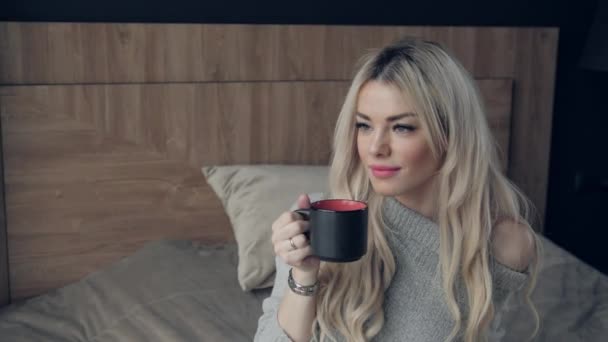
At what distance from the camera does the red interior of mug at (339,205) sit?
1146mm

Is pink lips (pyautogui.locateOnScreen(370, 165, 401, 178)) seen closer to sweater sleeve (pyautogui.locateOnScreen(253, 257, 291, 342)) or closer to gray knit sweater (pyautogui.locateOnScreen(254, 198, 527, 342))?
gray knit sweater (pyautogui.locateOnScreen(254, 198, 527, 342))

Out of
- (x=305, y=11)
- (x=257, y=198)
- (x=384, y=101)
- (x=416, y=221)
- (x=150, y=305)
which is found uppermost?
(x=305, y=11)

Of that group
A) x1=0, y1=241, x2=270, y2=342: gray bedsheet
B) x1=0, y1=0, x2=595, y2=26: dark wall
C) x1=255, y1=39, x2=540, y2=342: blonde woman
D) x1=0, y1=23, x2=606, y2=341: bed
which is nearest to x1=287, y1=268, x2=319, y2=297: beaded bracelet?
x1=255, y1=39, x2=540, y2=342: blonde woman

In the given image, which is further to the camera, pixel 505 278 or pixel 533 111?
pixel 533 111

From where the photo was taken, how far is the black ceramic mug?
3.57 feet

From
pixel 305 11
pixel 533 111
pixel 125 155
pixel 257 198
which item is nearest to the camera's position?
pixel 257 198

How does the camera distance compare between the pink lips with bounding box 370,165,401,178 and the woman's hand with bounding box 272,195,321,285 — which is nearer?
the woman's hand with bounding box 272,195,321,285

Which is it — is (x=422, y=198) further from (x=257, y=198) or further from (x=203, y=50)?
(x=203, y=50)

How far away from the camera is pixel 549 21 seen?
2838mm

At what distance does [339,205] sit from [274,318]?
0.30 metres

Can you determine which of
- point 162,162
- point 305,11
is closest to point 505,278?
point 162,162

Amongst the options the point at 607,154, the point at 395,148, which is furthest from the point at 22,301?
the point at 607,154

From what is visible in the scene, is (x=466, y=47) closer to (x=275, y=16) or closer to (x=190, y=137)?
(x=275, y=16)

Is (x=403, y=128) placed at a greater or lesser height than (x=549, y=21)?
lesser
